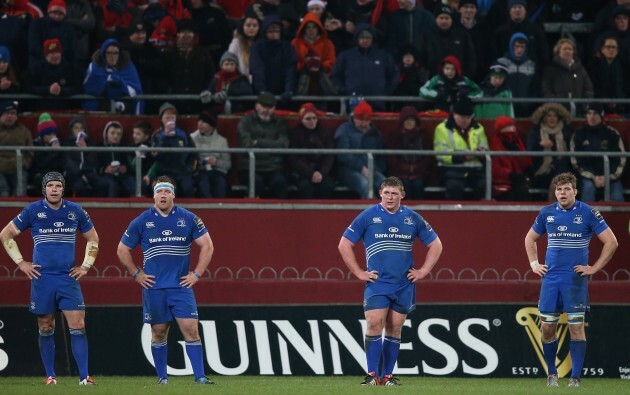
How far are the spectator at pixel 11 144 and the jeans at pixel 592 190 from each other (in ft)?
25.2

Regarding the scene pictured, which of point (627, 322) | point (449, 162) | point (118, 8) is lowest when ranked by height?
point (627, 322)

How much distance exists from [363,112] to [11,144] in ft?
16.2

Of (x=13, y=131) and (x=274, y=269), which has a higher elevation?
(x=13, y=131)

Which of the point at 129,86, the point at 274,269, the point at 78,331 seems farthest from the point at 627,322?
the point at 129,86

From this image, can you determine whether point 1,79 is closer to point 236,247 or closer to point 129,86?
point 129,86

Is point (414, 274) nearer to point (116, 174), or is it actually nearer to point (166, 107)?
point (116, 174)

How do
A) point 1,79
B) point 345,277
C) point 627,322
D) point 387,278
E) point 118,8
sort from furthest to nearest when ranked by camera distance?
point 118,8
point 1,79
point 345,277
point 627,322
point 387,278

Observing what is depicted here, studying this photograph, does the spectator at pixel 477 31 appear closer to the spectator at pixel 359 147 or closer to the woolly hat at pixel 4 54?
the spectator at pixel 359 147

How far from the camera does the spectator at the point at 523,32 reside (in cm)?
2212

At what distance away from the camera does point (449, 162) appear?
19.4 meters

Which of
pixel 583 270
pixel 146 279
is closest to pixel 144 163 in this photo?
pixel 146 279

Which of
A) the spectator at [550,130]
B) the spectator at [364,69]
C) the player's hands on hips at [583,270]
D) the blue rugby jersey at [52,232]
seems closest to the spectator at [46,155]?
the blue rugby jersey at [52,232]

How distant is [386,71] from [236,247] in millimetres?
3814

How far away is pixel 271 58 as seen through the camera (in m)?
20.9
